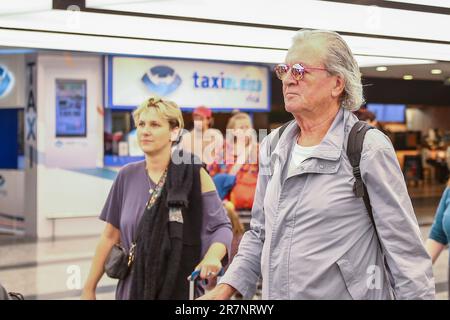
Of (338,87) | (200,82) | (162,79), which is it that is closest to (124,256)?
(338,87)

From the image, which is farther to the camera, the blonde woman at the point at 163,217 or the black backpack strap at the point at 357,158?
the blonde woman at the point at 163,217

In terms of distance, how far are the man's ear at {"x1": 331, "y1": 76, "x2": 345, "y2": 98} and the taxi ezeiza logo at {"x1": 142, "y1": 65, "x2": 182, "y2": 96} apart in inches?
108

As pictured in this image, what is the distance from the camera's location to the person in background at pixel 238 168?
3.45 metres

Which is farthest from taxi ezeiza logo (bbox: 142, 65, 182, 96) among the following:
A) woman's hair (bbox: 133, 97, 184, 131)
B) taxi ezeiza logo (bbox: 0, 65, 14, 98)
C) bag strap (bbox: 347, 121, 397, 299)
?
taxi ezeiza logo (bbox: 0, 65, 14, 98)

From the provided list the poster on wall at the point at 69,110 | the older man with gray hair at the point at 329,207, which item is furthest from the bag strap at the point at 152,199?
the poster on wall at the point at 69,110

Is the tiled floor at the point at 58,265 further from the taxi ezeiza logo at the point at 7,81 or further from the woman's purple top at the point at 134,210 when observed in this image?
the taxi ezeiza logo at the point at 7,81

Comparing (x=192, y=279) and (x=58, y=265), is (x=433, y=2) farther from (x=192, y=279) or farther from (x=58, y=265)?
(x=58, y=265)

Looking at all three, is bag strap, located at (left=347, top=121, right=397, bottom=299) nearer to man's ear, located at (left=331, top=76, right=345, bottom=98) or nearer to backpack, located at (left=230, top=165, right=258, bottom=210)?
man's ear, located at (left=331, top=76, right=345, bottom=98)

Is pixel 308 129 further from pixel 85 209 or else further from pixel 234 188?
pixel 85 209

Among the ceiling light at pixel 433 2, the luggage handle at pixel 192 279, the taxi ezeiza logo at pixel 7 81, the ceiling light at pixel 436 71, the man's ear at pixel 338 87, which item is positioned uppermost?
the taxi ezeiza logo at pixel 7 81

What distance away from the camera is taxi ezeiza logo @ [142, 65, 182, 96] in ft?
15.4

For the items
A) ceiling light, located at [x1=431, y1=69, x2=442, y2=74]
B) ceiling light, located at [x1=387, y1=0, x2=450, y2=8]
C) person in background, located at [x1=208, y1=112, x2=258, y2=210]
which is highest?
ceiling light, located at [x1=387, y1=0, x2=450, y2=8]
